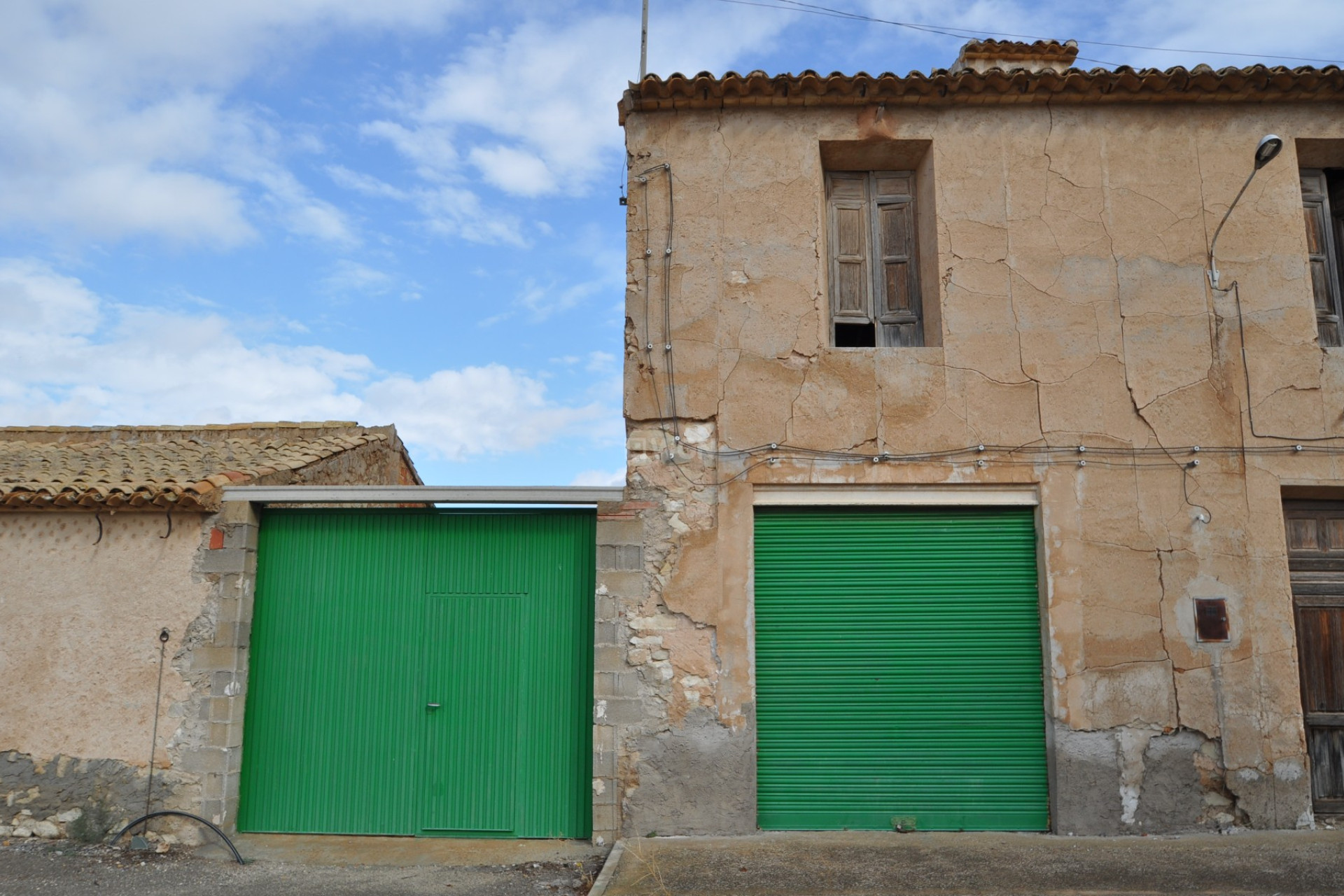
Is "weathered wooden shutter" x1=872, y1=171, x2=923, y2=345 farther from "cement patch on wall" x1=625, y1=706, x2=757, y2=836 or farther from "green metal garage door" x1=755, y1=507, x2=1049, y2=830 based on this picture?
"cement patch on wall" x1=625, y1=706, x2=757, y2=836

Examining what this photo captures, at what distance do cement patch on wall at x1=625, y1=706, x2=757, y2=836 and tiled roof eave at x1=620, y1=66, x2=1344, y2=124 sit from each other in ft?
16.0

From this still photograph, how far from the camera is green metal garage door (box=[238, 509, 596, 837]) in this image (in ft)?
23.2

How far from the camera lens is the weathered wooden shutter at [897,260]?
7.73 m

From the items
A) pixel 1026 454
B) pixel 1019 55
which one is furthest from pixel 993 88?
pixel 1026 454

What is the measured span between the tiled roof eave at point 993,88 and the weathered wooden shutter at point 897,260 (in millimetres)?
698

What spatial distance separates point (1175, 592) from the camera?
273 inches

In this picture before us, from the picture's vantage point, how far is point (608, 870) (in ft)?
19.7

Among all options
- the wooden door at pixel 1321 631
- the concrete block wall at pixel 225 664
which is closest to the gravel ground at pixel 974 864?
the wooden door at pixel 1321 631

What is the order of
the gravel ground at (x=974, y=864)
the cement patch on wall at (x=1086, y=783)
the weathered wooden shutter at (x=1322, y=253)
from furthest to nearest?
the weathered wooden shutter at (x=1322, y=253), the cement patch on wall at (x=1086, y=783), the gravel ground at (x=974, y=864)

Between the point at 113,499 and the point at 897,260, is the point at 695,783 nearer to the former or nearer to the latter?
the point at 897,260

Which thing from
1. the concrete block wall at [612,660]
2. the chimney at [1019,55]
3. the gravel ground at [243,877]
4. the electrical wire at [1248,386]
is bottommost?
the gravel ground at [243,877]

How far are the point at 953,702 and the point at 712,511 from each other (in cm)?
230

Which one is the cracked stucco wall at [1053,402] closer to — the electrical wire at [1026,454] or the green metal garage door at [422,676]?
the electrical wire at [1026,454]

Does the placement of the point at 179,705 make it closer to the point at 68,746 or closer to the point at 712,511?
the point at 68,746
